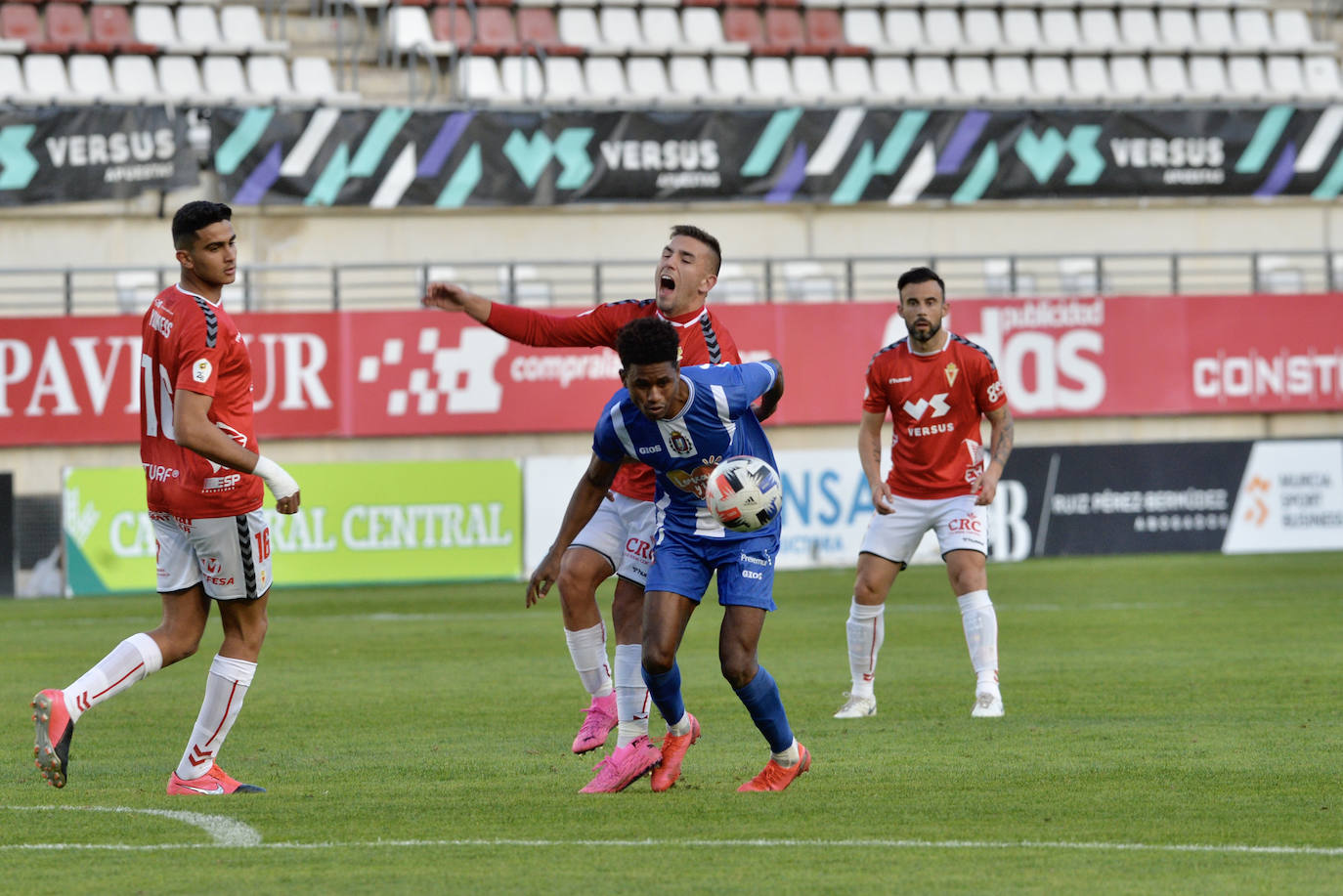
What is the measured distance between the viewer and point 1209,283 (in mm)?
26656

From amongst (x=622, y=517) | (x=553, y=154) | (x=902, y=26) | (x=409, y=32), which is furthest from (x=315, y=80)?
(x=622, y=517)

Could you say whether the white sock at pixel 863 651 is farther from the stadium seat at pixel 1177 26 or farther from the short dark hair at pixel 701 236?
the stadium seat at pixel 1177 26

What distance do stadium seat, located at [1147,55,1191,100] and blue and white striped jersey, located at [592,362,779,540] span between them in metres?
24.0

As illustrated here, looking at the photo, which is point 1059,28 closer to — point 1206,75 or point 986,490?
point 1206,75

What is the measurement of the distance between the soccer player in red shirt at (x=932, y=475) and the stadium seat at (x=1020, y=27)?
68.6 ft

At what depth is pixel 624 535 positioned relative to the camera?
840 cm

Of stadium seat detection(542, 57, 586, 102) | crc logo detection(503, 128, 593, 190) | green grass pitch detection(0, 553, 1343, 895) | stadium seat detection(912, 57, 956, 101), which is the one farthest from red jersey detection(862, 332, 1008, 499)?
stadium seat detection(912, 57, 956, 101)

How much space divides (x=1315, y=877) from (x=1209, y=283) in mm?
22257

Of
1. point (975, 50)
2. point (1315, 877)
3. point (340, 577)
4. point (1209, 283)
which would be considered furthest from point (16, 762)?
point (975, 50)

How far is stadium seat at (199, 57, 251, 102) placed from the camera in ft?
85.4

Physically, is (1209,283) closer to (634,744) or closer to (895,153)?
(895,153)

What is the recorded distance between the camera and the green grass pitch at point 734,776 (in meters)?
5.64

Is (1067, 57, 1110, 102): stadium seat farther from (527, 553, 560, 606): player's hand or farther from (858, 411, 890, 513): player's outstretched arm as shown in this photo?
(527, 553, 560, 606): player's hand

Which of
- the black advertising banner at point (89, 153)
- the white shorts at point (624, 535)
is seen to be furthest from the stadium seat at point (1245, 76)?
the white shorts at point (624, 535)
